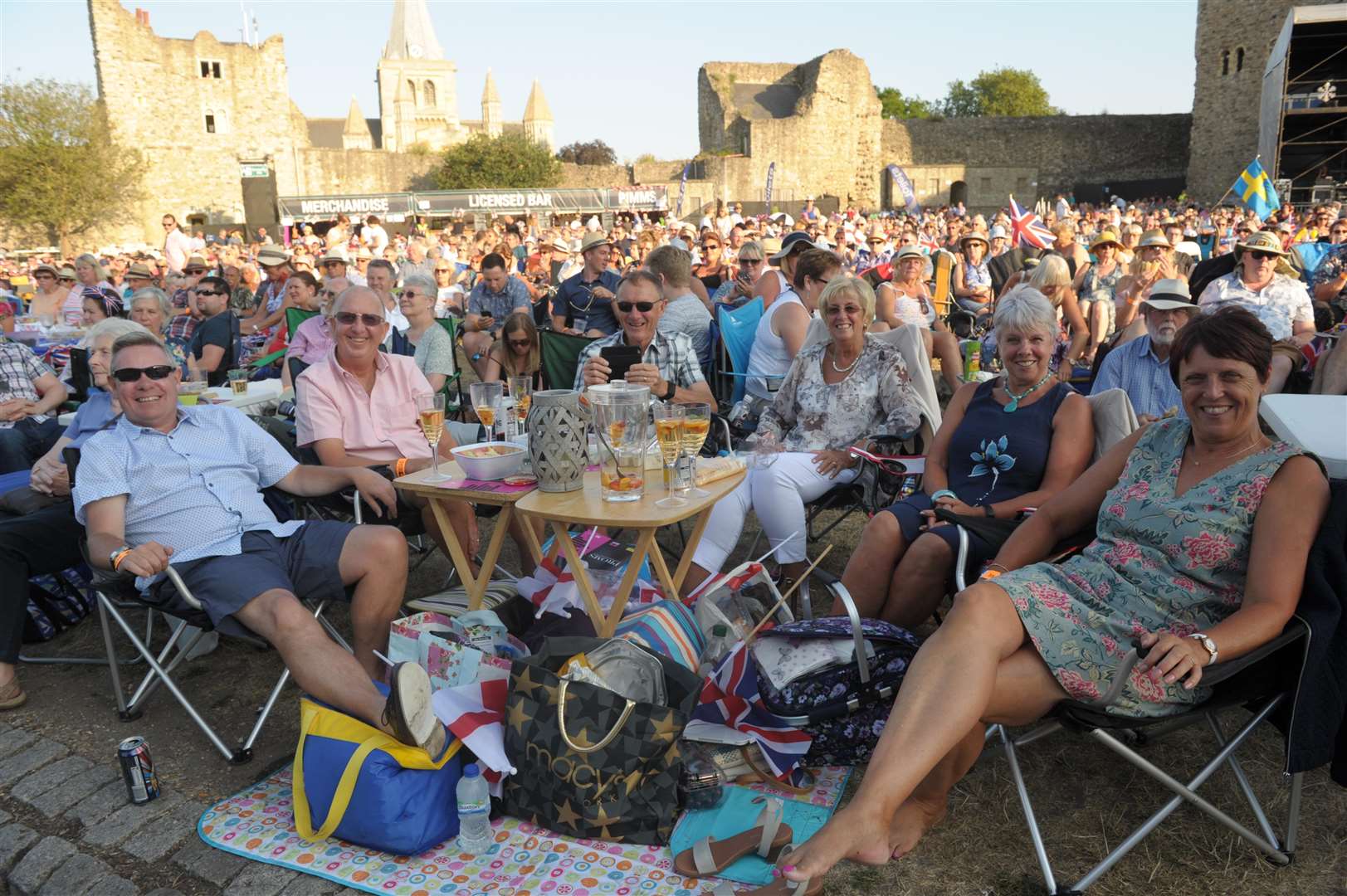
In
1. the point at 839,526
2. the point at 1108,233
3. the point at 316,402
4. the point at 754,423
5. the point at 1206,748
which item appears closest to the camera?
the point at 1206,748

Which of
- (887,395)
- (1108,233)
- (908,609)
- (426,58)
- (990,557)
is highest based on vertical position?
(426,58)

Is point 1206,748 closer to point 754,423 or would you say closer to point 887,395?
point 887,395

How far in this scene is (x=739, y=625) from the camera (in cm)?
249

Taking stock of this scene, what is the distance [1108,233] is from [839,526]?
4.13 meters

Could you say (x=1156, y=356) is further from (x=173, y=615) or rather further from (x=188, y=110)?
A: (x=188, y=110)

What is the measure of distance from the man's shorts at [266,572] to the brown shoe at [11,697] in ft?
2.83

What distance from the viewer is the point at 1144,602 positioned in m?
1.98

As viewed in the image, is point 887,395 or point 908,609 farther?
point 887,395

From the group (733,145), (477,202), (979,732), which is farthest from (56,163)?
(979,732)

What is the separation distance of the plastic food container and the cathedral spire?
271 feet

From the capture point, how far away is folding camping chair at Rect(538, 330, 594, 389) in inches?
191

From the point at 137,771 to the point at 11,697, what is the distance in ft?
3.16

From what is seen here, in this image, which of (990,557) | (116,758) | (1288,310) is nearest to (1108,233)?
(1288,310)

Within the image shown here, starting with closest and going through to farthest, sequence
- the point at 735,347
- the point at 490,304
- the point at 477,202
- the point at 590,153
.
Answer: the point at 735,347 → the point at 490,304 → the point at 477,202 → the point at 590,153
